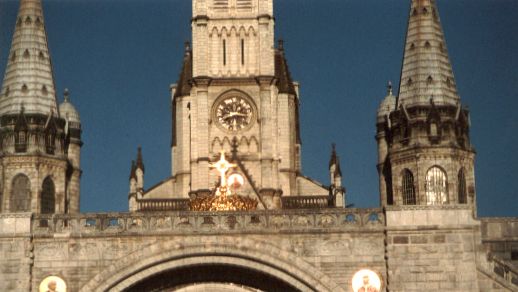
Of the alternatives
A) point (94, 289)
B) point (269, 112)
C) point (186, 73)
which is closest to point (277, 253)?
point (94, 289)

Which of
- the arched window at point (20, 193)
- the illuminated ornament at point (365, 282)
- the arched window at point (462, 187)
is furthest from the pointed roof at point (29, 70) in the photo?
the arched window at point (462, 187)

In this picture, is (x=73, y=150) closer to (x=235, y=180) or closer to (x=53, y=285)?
(x=235, y=180)

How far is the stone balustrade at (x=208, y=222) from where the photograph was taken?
47469mm

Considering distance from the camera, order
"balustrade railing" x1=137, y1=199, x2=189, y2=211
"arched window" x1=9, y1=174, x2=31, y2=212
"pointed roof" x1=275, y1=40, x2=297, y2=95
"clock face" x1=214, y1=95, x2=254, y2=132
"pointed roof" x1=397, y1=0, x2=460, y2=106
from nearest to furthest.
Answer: "arched window" x1=9, y1=174, x2=31, y2=212, "pointed roof" x1=397, y1=0, x2=460, y2=106, "balustrade railing" x1=137, y1=199, x2=189, y2=211, "clock face" x1=214, y1=95, x2=254, y2=132, "pointed roof" x1=275, y1=40, x2=297, y2=95

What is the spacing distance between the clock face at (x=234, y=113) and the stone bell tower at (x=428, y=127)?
83.8 feet

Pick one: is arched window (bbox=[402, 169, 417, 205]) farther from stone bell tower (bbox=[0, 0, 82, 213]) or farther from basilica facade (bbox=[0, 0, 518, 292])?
stone bell tower (bbox=[0, 0, 82, 213])

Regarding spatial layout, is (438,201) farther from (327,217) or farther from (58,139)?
(58,139)

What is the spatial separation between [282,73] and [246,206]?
37.2 m

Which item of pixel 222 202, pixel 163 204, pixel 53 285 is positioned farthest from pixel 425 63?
Result: pixel 163 204

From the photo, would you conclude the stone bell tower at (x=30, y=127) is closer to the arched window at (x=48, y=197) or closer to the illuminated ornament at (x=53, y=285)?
the arched window at (x=48, y=197)

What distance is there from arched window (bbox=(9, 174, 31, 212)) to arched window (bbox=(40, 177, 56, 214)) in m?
0.63

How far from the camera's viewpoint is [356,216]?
1874 inches

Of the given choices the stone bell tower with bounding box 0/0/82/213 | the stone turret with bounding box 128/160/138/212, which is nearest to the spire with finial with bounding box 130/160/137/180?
the stone turret with bounding box 128/160/138/212

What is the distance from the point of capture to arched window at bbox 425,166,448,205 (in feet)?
189
